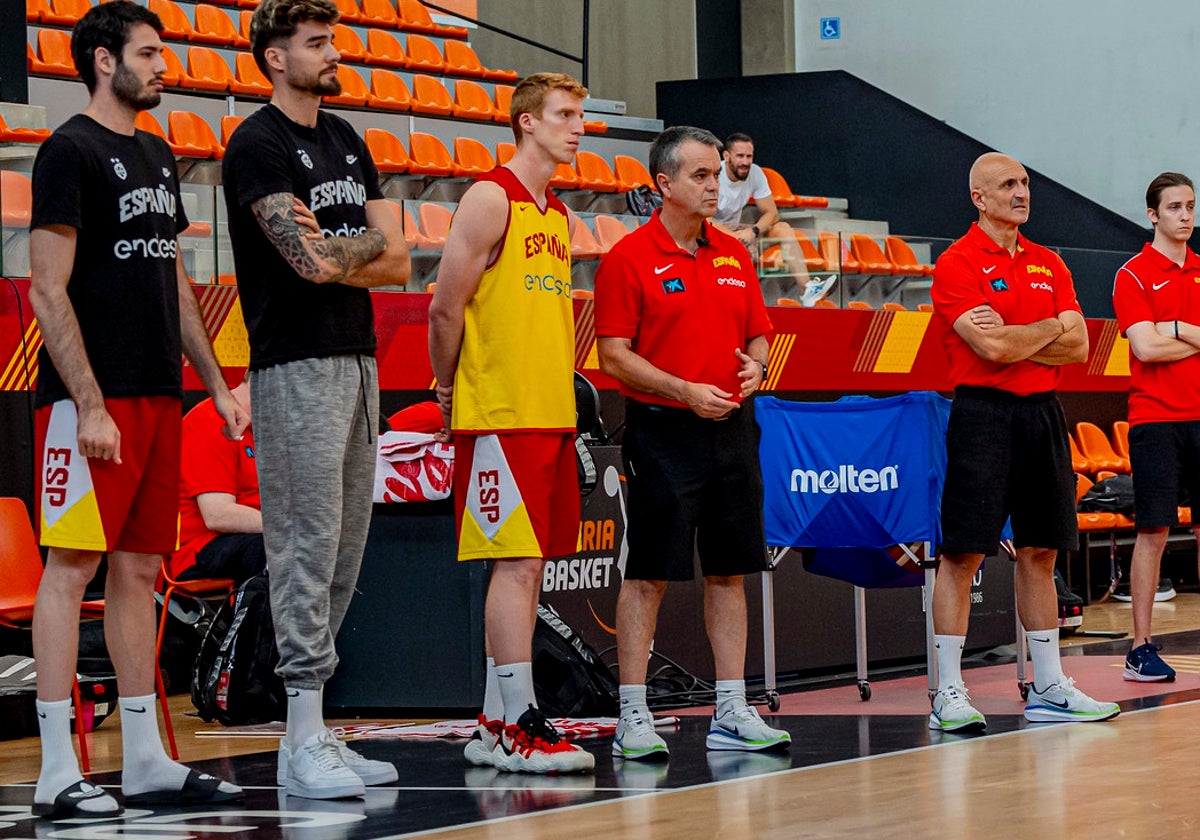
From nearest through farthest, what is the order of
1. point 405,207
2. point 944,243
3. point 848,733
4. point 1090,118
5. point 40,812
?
1. point 40,812
2. point 848,733
3. point 405,207
4. point 944,243
5. point 1090,118

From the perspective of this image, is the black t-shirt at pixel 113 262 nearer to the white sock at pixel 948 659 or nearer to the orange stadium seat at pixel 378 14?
the white sock at pixel 948 659

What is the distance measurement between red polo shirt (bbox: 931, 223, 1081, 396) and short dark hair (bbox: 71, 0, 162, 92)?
102 inches

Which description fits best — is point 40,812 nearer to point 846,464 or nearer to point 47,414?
point 47,414

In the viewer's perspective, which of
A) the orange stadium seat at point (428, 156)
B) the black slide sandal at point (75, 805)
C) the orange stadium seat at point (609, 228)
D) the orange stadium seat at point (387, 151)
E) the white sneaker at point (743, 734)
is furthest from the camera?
the orange stadium seat at point (428, 156)

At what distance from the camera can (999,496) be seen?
5.41 m

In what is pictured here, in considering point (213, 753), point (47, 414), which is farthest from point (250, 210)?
point (213, 753)

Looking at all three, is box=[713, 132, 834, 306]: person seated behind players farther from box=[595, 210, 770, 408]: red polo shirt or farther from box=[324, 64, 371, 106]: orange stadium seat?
box=[595, 210, 770, 408]: red polo shirt

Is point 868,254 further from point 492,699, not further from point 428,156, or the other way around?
point 492,699

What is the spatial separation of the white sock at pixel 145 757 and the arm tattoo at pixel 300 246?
3.61ft

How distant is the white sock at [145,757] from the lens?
13.6 feet

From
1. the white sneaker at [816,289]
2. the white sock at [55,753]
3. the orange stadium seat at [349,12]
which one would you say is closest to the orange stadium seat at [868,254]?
the white sneaker at [816,289]

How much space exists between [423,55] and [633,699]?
10899mm

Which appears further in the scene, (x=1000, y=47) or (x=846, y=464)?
(x=1000, y=47)

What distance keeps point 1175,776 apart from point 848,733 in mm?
1244
